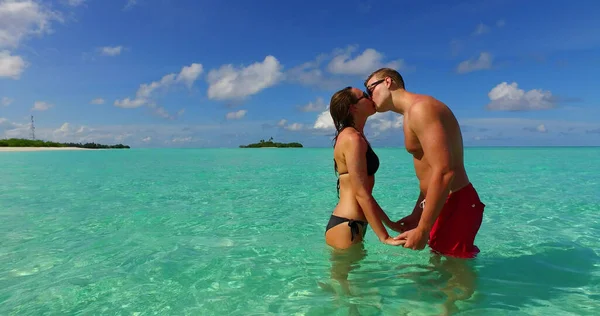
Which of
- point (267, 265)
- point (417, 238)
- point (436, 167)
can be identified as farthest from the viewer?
point (267, 265)

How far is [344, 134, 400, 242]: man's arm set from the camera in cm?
353

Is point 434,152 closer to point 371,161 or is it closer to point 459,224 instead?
point 371,161

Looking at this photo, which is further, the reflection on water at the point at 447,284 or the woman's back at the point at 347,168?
the reflection on water at the point at 447,284

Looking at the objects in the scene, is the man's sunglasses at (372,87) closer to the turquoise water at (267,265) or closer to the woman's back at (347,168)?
the woman's back at (347,168)

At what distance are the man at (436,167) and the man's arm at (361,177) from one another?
0.26m

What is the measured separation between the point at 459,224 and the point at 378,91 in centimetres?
145

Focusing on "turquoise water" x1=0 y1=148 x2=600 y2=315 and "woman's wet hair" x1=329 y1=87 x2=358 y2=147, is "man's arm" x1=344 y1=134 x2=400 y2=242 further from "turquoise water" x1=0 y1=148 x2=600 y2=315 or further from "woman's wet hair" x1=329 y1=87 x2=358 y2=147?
"turquoise water" x1=0 y1=148 x2=600 y2=315

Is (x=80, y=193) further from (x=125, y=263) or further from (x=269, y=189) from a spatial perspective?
(x=125, y=263)

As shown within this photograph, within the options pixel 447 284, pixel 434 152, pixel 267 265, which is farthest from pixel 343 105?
pixel 267 265

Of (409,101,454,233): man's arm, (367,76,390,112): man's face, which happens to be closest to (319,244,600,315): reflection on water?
(409,101,454,233): man's arm

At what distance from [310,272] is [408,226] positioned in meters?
1.70

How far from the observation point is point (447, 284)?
163 inches

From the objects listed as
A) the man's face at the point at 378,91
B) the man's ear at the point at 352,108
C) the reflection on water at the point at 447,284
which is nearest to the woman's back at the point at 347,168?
the man's ear at the point at 352,108

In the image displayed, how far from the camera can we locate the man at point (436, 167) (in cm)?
307
